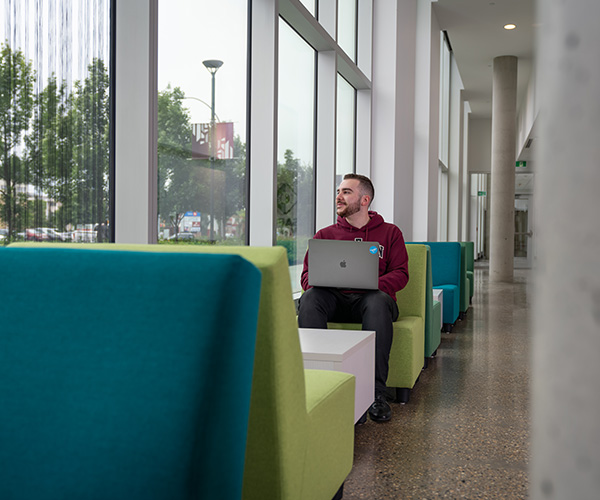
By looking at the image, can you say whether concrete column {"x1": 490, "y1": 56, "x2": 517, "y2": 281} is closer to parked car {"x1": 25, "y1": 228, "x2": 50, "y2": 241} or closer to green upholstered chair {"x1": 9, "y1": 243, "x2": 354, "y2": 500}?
parked car {"x1": 25, "y1": 228, "x2": 50, "y2": 241}

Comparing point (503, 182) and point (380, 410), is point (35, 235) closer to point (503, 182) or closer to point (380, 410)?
point (380, 410)

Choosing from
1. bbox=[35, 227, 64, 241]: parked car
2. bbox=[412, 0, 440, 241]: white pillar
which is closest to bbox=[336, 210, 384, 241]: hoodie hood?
bbox=[35, 227, 64, 241]: parked car

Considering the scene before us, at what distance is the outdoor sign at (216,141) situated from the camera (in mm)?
3826

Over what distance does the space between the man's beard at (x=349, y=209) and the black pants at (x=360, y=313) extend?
619 millimetres

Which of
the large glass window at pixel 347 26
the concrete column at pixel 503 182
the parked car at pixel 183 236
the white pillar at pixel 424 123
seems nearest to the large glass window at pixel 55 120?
the parked car at pixel 183 236

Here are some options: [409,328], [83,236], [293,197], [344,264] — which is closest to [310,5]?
[293,197]

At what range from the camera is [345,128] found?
7.50m

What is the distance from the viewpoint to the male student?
330 cm

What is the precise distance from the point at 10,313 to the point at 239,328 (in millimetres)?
466

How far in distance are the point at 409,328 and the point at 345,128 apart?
14.6ft

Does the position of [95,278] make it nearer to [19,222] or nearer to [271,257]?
[271,257]

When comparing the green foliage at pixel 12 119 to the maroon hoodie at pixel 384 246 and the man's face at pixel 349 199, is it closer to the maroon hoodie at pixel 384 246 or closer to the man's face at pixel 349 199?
the maroon hoodie at pixel 384 246

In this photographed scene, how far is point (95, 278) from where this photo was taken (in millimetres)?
1150

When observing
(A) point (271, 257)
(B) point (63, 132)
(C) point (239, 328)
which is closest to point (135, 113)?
(B) point (63, 132)
